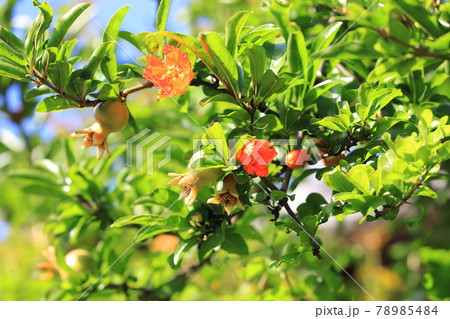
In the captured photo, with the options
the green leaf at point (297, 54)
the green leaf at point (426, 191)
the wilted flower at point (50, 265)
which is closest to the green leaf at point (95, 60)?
the green leaf at point (297, 54)

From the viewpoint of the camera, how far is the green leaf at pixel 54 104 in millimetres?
740

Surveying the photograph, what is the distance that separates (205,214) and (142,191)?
299mm

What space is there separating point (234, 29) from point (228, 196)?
0.84 ft

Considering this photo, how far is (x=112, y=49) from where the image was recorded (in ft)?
2.49

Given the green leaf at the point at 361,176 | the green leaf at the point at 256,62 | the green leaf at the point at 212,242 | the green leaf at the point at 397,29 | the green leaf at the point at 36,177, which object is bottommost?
the green leaf at the point at 36,177

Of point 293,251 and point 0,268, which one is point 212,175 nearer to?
point 293,251

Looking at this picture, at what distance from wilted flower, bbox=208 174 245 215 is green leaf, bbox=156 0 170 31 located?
0.28m

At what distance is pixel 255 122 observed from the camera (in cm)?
77

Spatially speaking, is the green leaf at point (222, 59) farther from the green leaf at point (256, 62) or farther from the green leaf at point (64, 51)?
the green leaf at point (64, 51)

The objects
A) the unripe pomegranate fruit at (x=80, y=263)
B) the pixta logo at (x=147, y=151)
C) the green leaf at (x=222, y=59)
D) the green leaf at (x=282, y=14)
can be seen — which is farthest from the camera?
the unripe pomegranate fruit at (x=80, y=263)

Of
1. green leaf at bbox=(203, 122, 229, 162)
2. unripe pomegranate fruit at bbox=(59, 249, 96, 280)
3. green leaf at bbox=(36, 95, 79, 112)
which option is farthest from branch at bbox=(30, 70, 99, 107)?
unripe pomegranate fruit at bbox=(59, 249, 96, 280)

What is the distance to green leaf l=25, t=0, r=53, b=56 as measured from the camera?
70 cm

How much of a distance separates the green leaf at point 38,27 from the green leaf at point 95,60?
0.26ft
